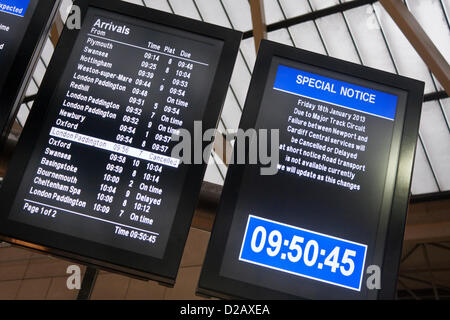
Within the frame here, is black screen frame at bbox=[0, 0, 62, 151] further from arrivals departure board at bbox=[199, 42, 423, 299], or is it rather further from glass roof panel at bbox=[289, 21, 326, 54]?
glass roof panel at bbox=[289, 21, 326, 54]

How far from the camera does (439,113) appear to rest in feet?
54.8

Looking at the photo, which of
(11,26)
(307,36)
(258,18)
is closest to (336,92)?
(11,26)

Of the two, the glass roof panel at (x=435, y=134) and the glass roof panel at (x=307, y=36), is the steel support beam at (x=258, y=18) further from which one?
the glass roof panel at (x=435, y=134)

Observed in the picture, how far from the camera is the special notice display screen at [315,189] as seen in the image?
4.19 m

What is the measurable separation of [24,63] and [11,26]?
17.2 inches

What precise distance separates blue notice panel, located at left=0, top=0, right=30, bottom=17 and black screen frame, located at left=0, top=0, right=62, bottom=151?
0.38ft

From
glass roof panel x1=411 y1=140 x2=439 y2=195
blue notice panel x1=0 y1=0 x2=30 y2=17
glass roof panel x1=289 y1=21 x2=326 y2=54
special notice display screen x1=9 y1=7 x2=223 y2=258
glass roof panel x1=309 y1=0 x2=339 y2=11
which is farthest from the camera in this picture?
glass roof panel x1=411 y1=140 x2=439 y2=195

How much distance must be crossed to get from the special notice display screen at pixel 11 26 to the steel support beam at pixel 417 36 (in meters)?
9.78

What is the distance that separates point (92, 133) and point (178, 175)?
2.58ft

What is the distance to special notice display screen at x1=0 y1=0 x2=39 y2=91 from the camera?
4.87 metres

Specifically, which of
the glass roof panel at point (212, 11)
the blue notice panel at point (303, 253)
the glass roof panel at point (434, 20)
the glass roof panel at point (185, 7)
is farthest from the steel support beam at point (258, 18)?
the blue notice panel at point (303, 253)

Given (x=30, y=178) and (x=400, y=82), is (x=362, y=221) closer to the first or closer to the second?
(x=400, y=82)

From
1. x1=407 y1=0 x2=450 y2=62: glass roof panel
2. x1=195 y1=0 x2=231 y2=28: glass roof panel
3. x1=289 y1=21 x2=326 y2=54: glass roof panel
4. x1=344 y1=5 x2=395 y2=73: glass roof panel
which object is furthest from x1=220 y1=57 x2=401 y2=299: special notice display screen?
x1=195 y1=0 x2=231 y2=28: glass roof panel
